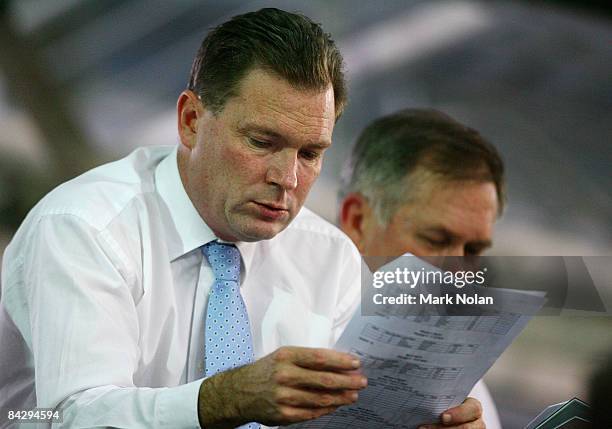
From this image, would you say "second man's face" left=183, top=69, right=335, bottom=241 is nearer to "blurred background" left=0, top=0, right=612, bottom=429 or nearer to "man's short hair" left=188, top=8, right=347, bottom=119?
"man's short hair" left=188, top=8, right=347, bottom=119

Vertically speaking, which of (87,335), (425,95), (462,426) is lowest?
(462,426)

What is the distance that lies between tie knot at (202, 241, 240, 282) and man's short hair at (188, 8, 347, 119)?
0.27 meters

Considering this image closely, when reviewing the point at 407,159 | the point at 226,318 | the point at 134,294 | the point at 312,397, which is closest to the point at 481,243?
the point at 407,159

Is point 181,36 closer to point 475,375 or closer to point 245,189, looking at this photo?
point 245,189

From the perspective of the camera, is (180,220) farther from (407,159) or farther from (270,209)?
(407,159)

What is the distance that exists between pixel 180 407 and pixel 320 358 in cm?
25

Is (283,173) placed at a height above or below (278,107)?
below

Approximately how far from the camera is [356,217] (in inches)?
91.5

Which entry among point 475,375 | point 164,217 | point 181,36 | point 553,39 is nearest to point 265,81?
point 164,217

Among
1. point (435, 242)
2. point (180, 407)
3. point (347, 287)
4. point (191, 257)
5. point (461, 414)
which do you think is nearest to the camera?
point (180, 407)

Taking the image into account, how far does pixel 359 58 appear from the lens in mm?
2385

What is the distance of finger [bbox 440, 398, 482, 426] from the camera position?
141 cm

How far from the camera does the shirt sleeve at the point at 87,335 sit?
127cm

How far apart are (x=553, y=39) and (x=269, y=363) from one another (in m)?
1.69
